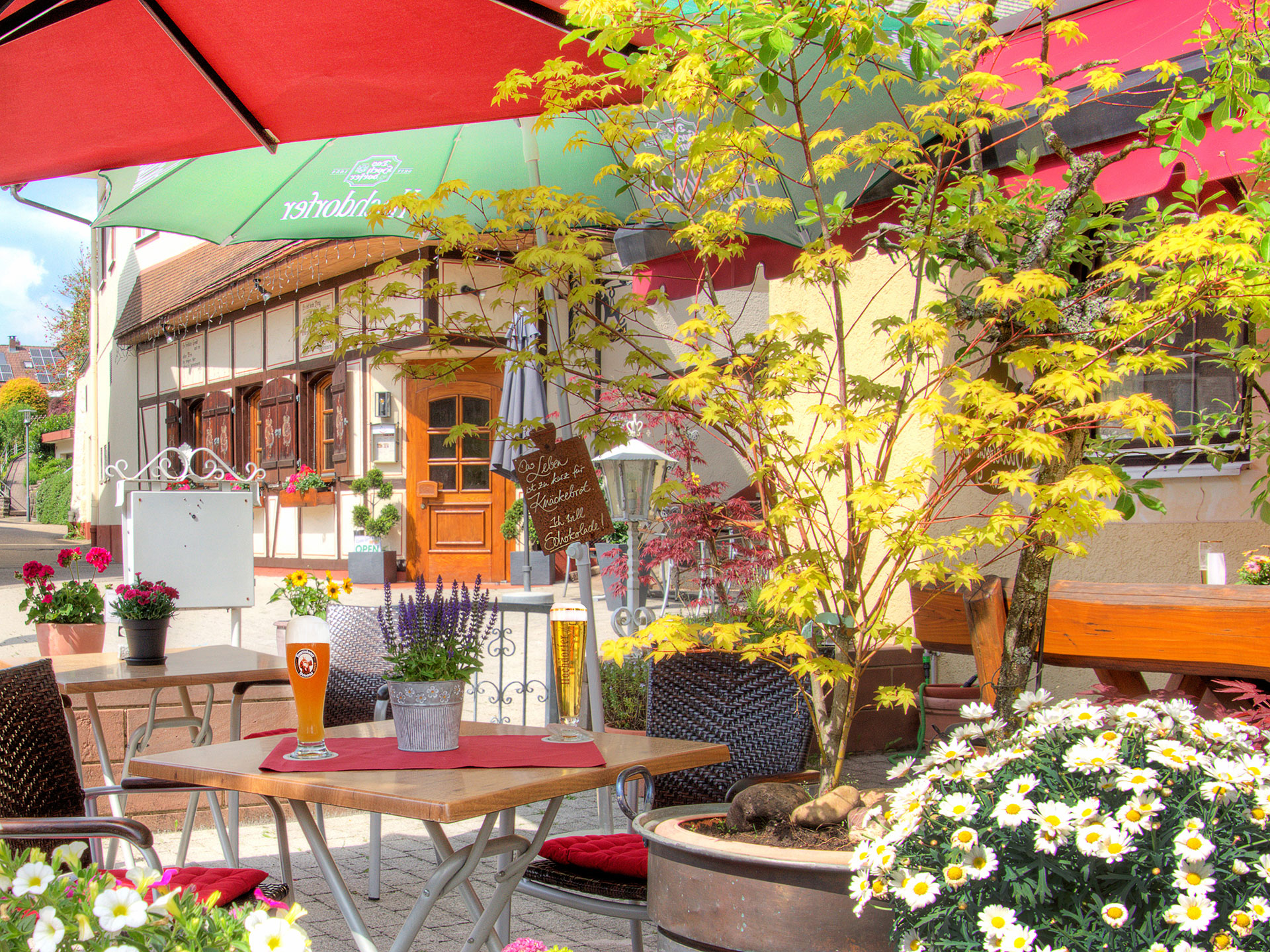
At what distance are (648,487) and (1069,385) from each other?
493cm

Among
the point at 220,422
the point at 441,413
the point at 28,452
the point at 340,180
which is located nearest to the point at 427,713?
the point at 340,180

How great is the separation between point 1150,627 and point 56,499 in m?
34.2

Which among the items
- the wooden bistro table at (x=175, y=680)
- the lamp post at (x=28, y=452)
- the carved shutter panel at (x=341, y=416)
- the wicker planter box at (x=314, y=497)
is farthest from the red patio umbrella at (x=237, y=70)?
the lamp post at (x=28, y=452)

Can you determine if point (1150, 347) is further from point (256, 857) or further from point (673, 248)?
point (256, 857)

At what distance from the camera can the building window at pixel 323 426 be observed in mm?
13844

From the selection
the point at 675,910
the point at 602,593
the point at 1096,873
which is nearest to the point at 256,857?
the point at 675,910

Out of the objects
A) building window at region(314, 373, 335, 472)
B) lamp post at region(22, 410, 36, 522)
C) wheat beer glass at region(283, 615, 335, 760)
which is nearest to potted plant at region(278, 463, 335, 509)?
building window at region(314, 373, 335, 472)

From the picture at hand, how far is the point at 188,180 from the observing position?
14.3 ft

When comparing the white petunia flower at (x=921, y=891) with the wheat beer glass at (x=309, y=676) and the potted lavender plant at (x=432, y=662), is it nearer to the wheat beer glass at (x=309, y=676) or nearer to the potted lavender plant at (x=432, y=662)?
the potted lavender plant at (x=432, y=662)

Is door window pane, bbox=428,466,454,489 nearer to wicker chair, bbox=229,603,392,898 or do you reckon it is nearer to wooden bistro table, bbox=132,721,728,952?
wicker chair, bbox=229,603,392,898

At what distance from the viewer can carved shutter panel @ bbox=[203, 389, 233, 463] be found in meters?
16.1

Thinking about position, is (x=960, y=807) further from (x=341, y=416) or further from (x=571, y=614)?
(x=341, y=416)

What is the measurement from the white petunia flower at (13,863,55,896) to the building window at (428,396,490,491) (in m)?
11.8

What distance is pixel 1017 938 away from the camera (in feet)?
4.29
